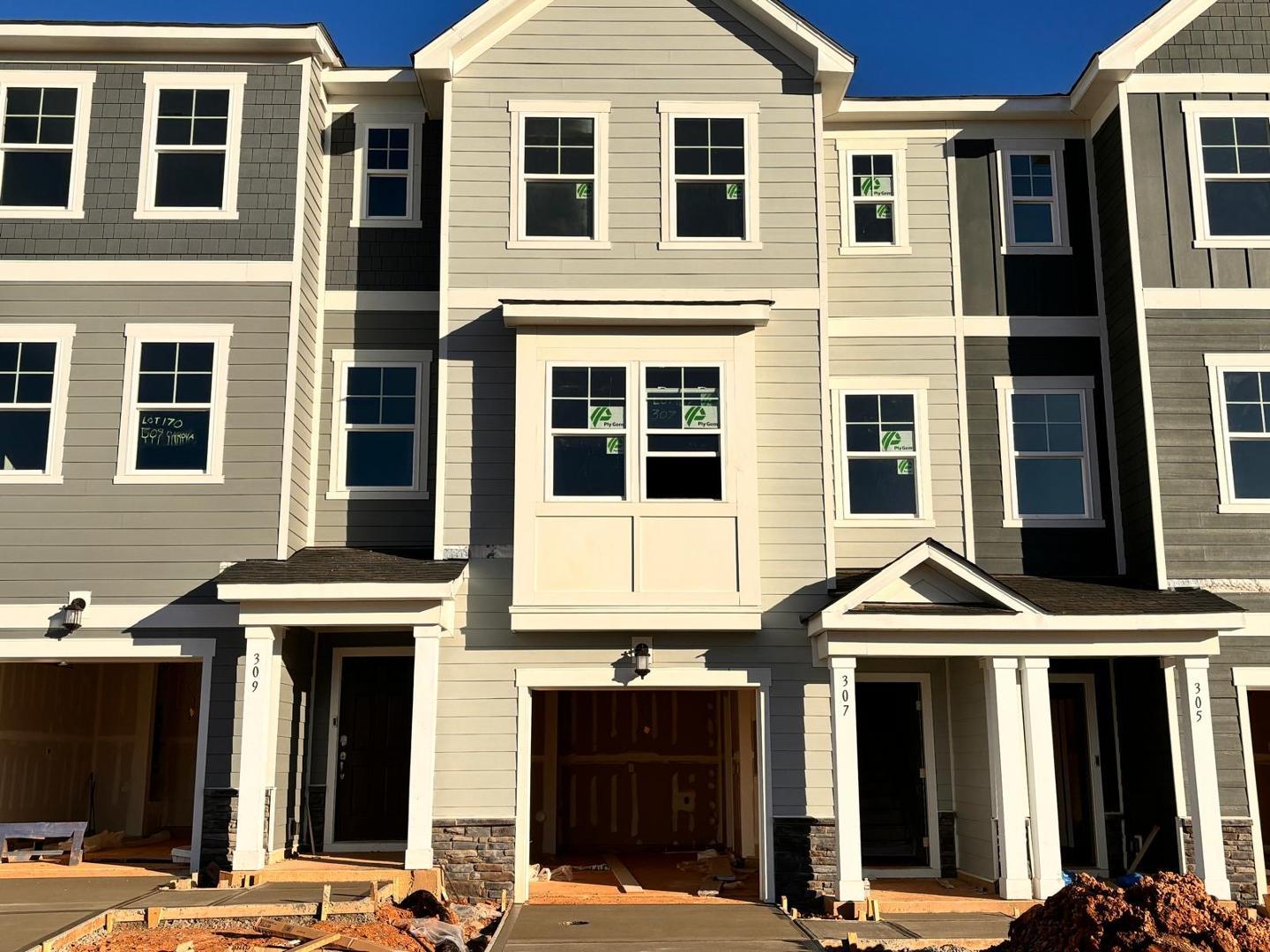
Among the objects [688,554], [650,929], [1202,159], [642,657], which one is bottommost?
[650,929]

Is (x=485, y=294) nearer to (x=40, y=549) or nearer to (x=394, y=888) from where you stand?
(x=40, y=549)

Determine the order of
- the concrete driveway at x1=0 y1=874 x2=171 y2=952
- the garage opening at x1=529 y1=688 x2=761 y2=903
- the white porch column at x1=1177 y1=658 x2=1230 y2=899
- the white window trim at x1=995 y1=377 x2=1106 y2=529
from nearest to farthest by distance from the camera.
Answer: the concrete driveway at x1=0 y1=874 x2=171 y2=952, the white porch column at x1=1177 y1=658 x2=1230 y2=899, the white window trim at x1=995 y1=377 x2=1106 y2=529, the garage opening at x1=529 y1=688 x2=761 y2=903

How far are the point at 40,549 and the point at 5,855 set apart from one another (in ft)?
11.2

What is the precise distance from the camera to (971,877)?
1326 centimetres

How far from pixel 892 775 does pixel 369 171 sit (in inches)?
369

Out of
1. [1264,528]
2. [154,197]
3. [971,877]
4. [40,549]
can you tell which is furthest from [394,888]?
[1264,528]

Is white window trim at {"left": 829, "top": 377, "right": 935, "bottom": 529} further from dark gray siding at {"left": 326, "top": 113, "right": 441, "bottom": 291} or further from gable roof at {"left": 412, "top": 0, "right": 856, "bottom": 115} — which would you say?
dark gray siding at {"left": 326, "top": 113, "right": 441, "bottom": 291}

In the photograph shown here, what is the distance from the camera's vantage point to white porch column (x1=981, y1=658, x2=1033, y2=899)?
11891 millimetres

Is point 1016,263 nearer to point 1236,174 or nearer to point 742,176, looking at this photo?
point 1236,174

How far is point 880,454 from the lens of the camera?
47.1 ft

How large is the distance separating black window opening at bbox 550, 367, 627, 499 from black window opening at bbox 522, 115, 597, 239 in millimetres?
1726

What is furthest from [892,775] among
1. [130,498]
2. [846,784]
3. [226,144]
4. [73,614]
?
[226,144]

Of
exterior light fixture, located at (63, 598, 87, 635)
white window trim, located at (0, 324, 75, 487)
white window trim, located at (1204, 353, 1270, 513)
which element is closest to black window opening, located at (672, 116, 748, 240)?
white window trim, located at (1204, 353, 1270, 513)

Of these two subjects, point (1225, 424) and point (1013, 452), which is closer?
point (1225, 424)
